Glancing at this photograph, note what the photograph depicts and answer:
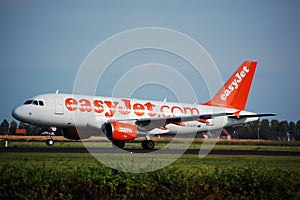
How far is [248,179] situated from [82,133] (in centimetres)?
2834

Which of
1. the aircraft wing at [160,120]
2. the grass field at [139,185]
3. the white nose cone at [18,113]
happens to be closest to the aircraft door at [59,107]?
the white nose cone at [18,113]

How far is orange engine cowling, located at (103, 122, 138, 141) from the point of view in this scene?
4088 centimetres

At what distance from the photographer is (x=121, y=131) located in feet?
135

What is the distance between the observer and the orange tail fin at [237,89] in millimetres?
57312

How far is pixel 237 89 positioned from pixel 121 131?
2040 cm

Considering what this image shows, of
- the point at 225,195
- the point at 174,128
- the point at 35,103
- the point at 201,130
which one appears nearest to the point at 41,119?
the point at 35,103

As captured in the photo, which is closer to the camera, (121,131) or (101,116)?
(121,131)

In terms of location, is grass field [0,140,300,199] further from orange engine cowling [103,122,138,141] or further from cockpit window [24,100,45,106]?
cockpit window [24,100,45,106]

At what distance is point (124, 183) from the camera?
17984 mm

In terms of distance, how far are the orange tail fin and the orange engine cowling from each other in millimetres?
17150

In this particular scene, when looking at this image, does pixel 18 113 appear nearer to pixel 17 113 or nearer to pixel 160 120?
pixel 17 113

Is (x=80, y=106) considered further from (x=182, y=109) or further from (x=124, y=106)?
(x=182, y=109)

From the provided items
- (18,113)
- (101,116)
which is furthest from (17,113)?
(101,116)

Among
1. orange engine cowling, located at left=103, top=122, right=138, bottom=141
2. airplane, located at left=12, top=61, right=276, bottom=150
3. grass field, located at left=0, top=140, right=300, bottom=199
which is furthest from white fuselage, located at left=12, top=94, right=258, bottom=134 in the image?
grass field, located at left=0, top=140, right=300, bottom=199
